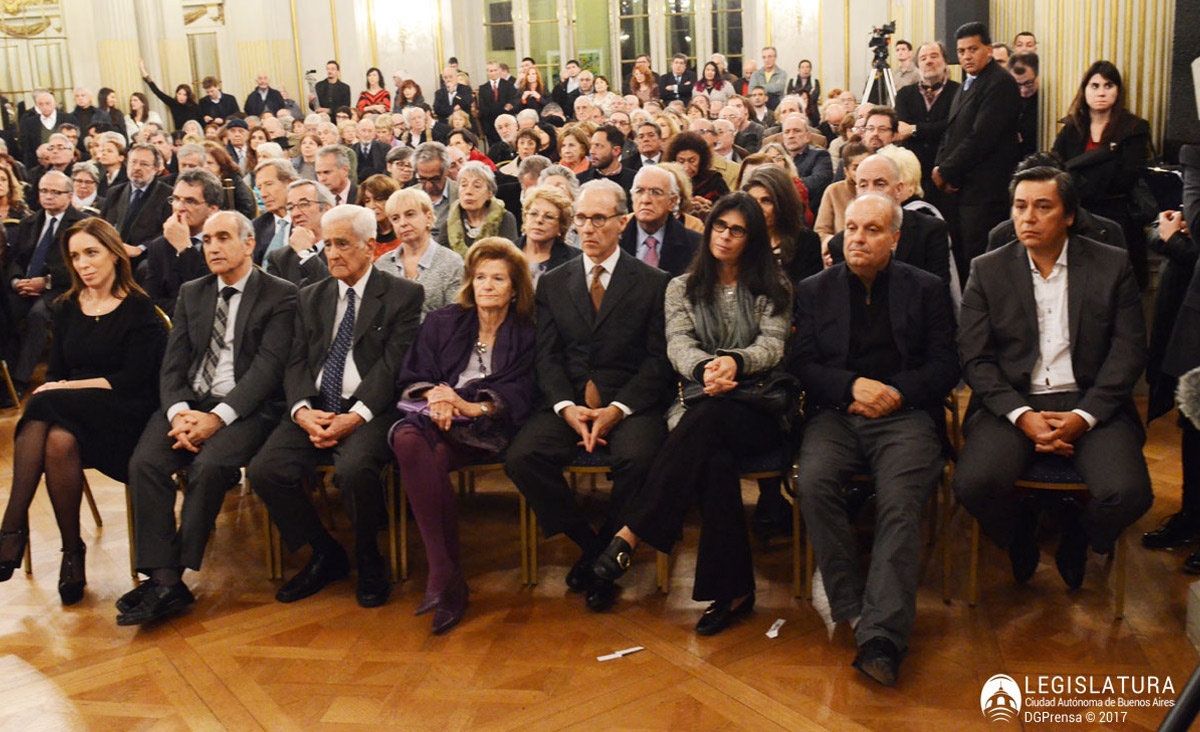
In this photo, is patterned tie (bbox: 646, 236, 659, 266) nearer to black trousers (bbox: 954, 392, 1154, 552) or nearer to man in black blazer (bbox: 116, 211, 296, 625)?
man in black blazer (bbox: 116, 211, 296, 625)

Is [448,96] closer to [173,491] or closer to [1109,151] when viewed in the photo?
[1109,151]

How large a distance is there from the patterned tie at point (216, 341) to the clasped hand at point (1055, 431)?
277 centimetres

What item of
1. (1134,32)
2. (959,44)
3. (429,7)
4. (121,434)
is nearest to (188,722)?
(121,434)

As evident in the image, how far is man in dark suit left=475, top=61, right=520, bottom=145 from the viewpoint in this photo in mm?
14086

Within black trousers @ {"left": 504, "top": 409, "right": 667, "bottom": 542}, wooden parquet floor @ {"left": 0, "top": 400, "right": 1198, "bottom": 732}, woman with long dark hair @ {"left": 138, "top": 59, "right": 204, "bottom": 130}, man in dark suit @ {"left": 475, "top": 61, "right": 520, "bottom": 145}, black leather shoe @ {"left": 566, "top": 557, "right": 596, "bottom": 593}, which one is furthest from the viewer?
woman with long dark hair @ {"left": 138, "top": 59, "right": 204, "bottom": 130}

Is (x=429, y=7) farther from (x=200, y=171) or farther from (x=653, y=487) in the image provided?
(x=653, y=487)

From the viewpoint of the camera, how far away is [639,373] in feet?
12.9

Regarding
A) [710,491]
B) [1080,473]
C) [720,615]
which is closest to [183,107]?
[710,491]

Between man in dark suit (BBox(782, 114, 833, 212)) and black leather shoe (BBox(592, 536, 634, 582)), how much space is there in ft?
12.5

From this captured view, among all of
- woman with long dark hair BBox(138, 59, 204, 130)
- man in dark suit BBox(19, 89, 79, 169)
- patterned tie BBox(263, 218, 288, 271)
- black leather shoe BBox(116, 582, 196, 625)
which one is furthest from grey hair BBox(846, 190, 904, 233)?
woman with long dark hair BBox(138, 59, 204, 130)

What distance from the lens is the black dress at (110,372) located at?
3.98m

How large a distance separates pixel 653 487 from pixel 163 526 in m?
1.64

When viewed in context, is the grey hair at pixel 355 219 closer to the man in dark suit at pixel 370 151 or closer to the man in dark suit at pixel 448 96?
the man in dark suit at pixel 370 151

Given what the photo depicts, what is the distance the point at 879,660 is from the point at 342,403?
2025 mm
